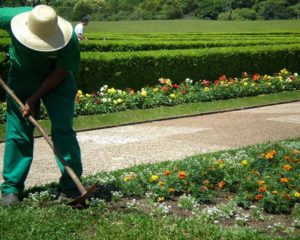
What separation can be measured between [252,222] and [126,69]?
7.46 metres

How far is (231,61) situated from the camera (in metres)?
14.0

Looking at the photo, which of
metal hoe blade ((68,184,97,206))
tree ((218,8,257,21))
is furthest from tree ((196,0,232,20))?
metal hoe blade ((68,184,97,206))

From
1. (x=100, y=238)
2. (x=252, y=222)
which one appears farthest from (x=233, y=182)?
(x=100, y=238)

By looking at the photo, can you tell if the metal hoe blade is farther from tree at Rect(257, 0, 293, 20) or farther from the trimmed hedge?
tree at Rect(257, 0, 293, 20)

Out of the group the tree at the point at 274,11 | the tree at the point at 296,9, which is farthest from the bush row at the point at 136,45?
the tree at the point at 274,11

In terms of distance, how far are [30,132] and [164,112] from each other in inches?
213

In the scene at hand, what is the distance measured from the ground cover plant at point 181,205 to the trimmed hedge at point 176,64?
5.16m

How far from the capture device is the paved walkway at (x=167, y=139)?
6488mm

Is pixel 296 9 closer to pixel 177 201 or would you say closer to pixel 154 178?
pixel 154 178

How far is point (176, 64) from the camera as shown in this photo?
41.4 feet

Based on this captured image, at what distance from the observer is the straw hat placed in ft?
13.7

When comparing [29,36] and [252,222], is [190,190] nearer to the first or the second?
[252,222]

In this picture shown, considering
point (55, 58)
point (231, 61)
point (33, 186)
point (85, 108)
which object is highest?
point (55, 58)

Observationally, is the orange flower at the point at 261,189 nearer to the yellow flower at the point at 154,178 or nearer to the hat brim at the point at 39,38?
the yellow flower at the point at 154,178
